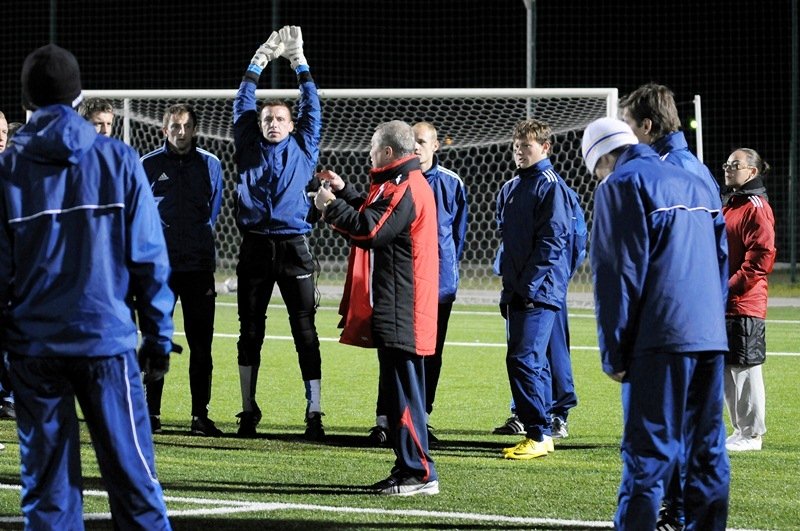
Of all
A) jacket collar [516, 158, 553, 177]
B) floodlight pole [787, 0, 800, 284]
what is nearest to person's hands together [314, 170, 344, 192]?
jacket collar [516, 158, 553, 177]

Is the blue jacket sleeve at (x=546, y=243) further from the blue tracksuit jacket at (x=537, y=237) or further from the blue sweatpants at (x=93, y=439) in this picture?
the blue sweatpants at (x=93, y=439)

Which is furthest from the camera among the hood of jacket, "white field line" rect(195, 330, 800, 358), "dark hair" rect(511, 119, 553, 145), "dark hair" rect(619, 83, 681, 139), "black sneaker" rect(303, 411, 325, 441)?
"white field line" rect(195, 330, 800, 358)

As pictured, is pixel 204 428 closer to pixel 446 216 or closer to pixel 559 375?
pixel 446 216

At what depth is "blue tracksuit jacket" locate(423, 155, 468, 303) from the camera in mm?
8047

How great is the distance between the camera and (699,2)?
30.9 m

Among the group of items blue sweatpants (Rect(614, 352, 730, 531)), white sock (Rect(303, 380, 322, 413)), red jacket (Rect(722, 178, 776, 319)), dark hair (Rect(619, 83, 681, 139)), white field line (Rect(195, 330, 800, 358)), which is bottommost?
white field line (Rect(195, 330, 800, 358))

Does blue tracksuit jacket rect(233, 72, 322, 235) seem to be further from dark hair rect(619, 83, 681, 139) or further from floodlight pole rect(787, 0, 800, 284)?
floodlight pole rect(787, 0, 800, 284)

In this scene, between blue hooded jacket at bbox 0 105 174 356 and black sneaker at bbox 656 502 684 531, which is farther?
black sneaker at bbox 656 502 684 531

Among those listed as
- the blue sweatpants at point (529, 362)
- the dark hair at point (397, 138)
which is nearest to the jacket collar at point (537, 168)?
the blue sweatpants at point (529, 362)

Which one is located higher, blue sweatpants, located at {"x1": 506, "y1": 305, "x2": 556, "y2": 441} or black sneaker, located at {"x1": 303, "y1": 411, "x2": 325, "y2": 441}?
blue sweatpants, located at {"x1": 506, "y1": 305, "x2": 556, "y2": 441}

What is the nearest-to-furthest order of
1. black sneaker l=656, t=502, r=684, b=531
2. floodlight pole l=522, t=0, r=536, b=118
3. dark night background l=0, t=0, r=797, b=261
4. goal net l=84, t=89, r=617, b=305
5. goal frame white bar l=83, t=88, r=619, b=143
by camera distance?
black sneaker l=656, t=502, r=684, b=531 < goal frame white bar l=83, t=88, r=619, b=143 < goal net l=84, t=89, r=617, b=305 < floodlight pole l=522, t=0, r=536, b=118 < dark night background l=0, t=0, r=797, b=261

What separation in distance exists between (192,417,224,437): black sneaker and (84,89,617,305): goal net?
11.0ft

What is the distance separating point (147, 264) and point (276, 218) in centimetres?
380

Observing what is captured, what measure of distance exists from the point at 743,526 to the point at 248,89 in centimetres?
412
